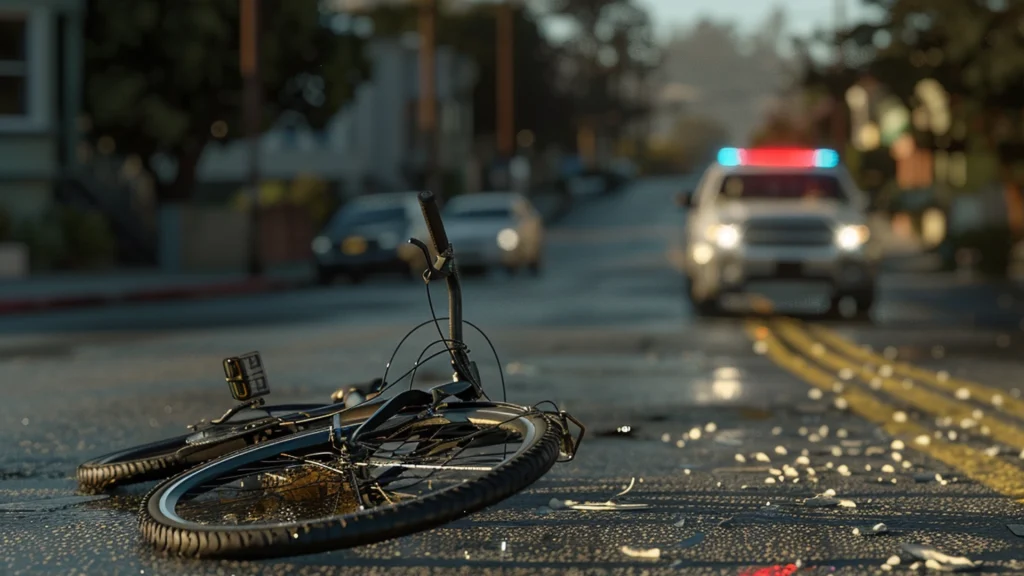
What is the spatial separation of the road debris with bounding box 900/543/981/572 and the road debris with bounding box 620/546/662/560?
0.89 metres

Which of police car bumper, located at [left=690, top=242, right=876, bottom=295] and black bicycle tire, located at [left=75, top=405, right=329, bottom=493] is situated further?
police car bumper, located at [left=690, top=242, right=876, bottom=295]

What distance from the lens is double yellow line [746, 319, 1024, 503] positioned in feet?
30.0

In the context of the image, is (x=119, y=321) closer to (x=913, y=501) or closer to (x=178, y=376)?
(x=178, y=376)

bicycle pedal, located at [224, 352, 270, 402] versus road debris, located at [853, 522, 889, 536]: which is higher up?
bicycle pedal, located at [224, 352, 270, 402]

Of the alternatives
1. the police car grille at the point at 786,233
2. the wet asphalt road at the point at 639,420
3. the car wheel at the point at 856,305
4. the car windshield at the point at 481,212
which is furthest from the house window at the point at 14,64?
the car wheel at the point at 856,305

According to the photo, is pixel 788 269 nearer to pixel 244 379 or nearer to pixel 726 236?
pixel 726 236

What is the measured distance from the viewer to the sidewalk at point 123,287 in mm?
25141

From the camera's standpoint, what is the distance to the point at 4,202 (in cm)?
3372

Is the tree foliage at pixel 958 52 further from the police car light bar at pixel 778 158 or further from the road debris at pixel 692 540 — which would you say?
the road debris at pixel 692 540

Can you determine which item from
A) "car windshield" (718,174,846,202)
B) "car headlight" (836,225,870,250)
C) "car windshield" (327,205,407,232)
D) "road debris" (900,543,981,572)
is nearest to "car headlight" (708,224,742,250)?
"car headlight" (836,225,870,250)

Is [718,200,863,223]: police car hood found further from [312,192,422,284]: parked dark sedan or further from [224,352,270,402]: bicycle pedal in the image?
[224,352,270,402]: bicycle pedal

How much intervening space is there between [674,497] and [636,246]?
4250 cm

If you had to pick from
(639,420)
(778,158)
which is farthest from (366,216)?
(639,420)

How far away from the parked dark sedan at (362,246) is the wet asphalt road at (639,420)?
8112mm
